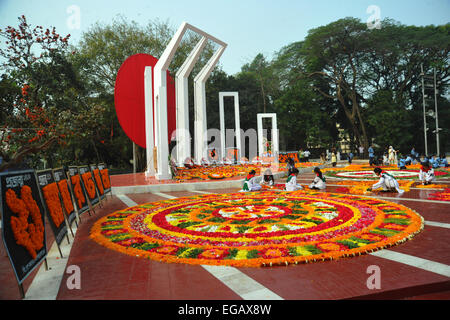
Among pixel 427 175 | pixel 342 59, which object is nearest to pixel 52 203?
pixel 427 175

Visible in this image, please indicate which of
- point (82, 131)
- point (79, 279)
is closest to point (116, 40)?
point (82, 131)

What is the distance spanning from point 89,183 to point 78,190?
0.99 metres

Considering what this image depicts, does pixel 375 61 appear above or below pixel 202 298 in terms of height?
above

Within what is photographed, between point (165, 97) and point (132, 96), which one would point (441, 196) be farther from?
point (132, 96)

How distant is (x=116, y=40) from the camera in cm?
2439

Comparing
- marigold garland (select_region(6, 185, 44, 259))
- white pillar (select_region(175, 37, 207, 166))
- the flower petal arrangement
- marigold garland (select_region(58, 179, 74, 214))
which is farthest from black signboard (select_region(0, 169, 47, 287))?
white pillar (select_region(175, 37, 207, 166))

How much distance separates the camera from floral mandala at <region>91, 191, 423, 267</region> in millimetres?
4055

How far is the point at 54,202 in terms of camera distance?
4586mm

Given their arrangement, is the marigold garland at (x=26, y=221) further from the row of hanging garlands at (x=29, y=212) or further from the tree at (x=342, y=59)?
the tree at (x=342, y=59)

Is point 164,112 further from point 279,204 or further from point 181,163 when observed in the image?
point 279,204

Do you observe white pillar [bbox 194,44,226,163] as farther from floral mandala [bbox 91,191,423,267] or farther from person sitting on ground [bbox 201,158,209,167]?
floral mandala [bbox 91,191,423,267]

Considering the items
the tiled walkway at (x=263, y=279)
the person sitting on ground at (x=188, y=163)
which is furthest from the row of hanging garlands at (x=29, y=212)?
the person sitting on ground at (x=188, y=163)

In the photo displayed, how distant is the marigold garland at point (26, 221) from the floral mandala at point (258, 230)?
1.20 metres
